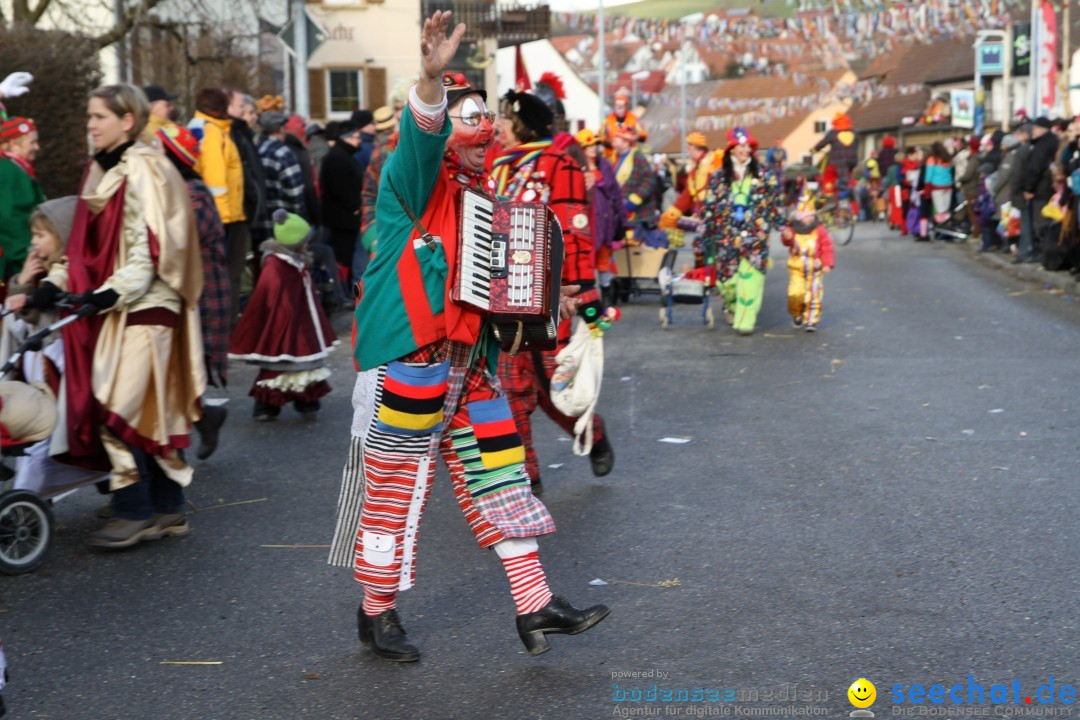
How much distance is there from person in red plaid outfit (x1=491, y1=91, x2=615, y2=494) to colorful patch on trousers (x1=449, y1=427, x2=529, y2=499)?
2138 mm

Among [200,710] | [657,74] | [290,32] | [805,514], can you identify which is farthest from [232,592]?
[657,74]

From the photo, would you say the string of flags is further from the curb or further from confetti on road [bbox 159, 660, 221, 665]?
confetti on road [bbox 159, 660, 221, 665]

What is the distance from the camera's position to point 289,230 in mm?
8922

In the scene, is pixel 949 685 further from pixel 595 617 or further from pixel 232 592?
pixel 232 592

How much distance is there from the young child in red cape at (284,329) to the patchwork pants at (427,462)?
170 inches

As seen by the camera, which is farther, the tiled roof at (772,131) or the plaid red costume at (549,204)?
the tiled roof at (772,131)

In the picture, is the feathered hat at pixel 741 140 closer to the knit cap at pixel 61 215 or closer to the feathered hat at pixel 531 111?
the feathered hat at pixel 531 111

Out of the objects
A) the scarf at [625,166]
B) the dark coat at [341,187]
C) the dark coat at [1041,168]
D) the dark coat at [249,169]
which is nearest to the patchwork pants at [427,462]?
the dark coat at [249,169]

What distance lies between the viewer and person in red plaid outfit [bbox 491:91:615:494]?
6816 millimetres

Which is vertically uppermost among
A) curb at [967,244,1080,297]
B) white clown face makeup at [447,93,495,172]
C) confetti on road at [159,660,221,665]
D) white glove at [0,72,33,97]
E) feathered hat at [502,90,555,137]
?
white glove at [0,72,33,97]

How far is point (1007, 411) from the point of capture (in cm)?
873

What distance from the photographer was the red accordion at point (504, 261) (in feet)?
14.4

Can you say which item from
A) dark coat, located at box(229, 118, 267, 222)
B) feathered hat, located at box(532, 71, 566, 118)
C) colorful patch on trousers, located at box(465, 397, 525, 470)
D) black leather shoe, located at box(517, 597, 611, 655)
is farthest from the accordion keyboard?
dark coat, located at box(229, 118, 267, 222)

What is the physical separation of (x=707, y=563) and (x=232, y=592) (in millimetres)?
1873
